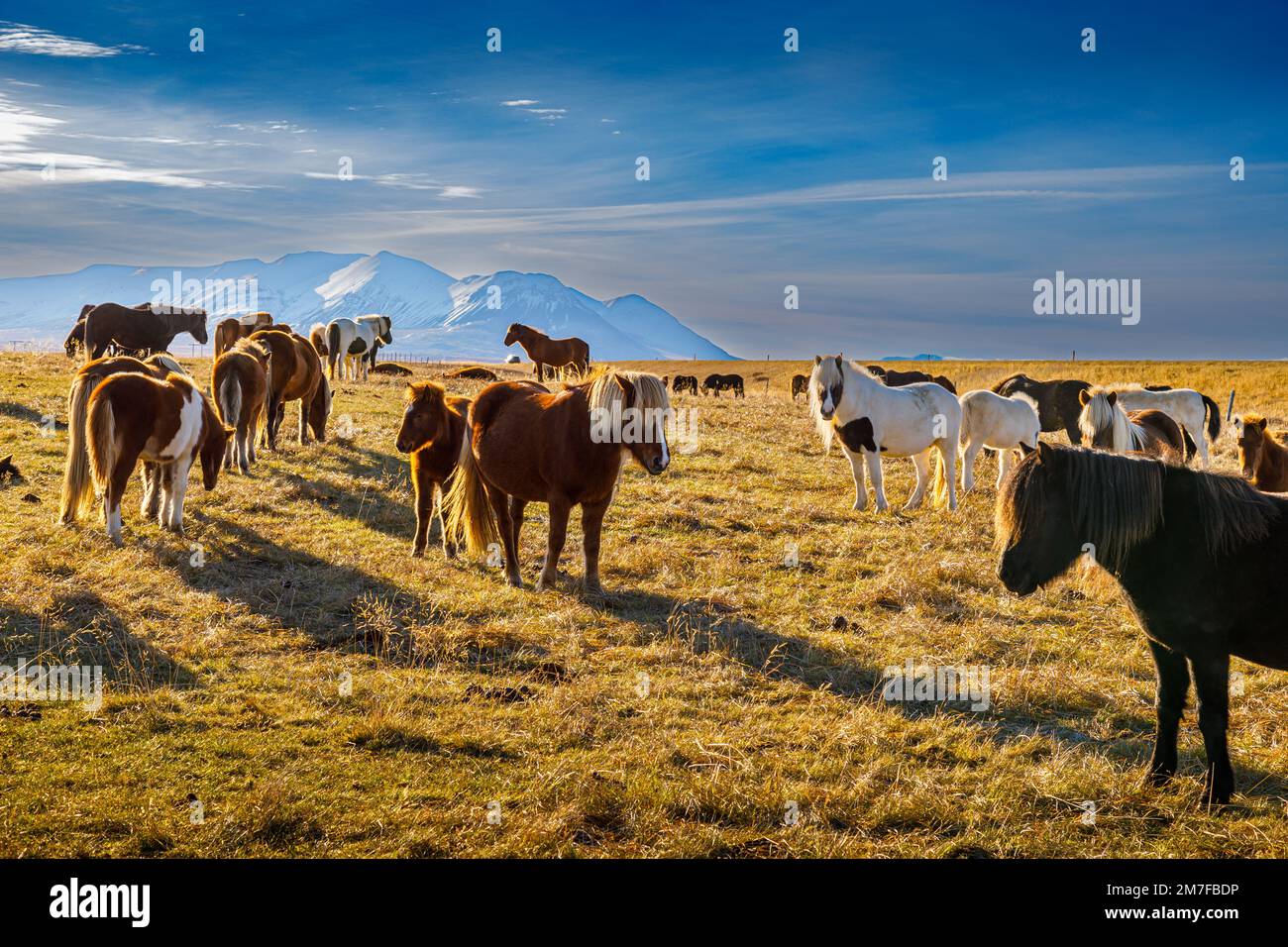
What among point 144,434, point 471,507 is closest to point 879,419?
point 471,507

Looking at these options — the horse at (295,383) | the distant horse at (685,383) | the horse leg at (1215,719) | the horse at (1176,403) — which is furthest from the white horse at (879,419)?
the distant horse at (685,383)

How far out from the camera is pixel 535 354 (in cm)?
3155

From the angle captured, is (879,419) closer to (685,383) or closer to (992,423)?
(992,423)

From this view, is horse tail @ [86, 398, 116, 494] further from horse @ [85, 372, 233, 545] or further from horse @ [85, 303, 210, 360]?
horse @ [85, 303, 210, 360]

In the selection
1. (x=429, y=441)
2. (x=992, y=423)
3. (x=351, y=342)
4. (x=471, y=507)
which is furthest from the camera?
(x=351, y=342)

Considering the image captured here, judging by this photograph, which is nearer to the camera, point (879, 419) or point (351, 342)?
point (879, 419)

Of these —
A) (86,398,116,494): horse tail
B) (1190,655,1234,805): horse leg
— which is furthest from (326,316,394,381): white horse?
(1190,655,1234,805): horse leg

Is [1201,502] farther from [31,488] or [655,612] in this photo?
[31,488]

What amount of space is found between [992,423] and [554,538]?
29.1 ft

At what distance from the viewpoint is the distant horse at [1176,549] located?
4.47m

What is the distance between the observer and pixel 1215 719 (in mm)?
4523

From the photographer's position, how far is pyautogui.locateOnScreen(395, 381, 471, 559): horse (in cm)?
934

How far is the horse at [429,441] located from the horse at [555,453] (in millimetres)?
427
